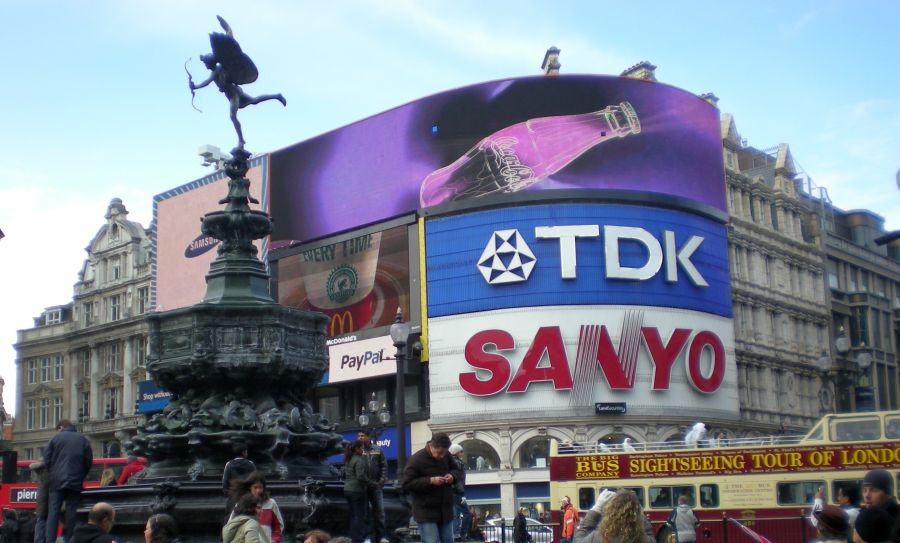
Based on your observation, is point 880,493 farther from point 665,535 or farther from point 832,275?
point 832,275

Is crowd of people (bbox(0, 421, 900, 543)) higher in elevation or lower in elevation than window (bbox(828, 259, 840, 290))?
lower

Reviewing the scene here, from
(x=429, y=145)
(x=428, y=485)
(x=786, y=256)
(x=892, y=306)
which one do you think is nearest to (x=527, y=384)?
(x=429, y=145)

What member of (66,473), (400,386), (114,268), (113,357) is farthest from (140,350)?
(66,473)

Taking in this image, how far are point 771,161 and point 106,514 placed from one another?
220ft

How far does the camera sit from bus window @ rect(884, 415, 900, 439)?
1097 inches

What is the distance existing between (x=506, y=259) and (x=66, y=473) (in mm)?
43213

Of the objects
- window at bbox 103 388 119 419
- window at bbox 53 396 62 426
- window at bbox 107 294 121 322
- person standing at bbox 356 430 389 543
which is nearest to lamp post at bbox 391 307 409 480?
person standing at bbox 356 430 389 543

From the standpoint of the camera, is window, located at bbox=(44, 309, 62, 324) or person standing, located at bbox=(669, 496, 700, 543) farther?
window, located at bbox=(44, 309, 62, 324)

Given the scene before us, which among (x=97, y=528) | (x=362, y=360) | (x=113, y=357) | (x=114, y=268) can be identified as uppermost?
(x=114, y=268)

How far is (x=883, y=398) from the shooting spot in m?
73.9

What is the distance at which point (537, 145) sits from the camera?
56375mm

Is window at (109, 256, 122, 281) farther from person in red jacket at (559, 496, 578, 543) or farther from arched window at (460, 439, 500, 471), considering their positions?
person in red jacket at (559, 496, 578, 543)

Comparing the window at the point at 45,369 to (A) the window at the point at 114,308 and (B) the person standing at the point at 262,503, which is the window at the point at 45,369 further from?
(B) the person standing at the point at 262,503

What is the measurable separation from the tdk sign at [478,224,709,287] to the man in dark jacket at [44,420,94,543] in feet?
139
